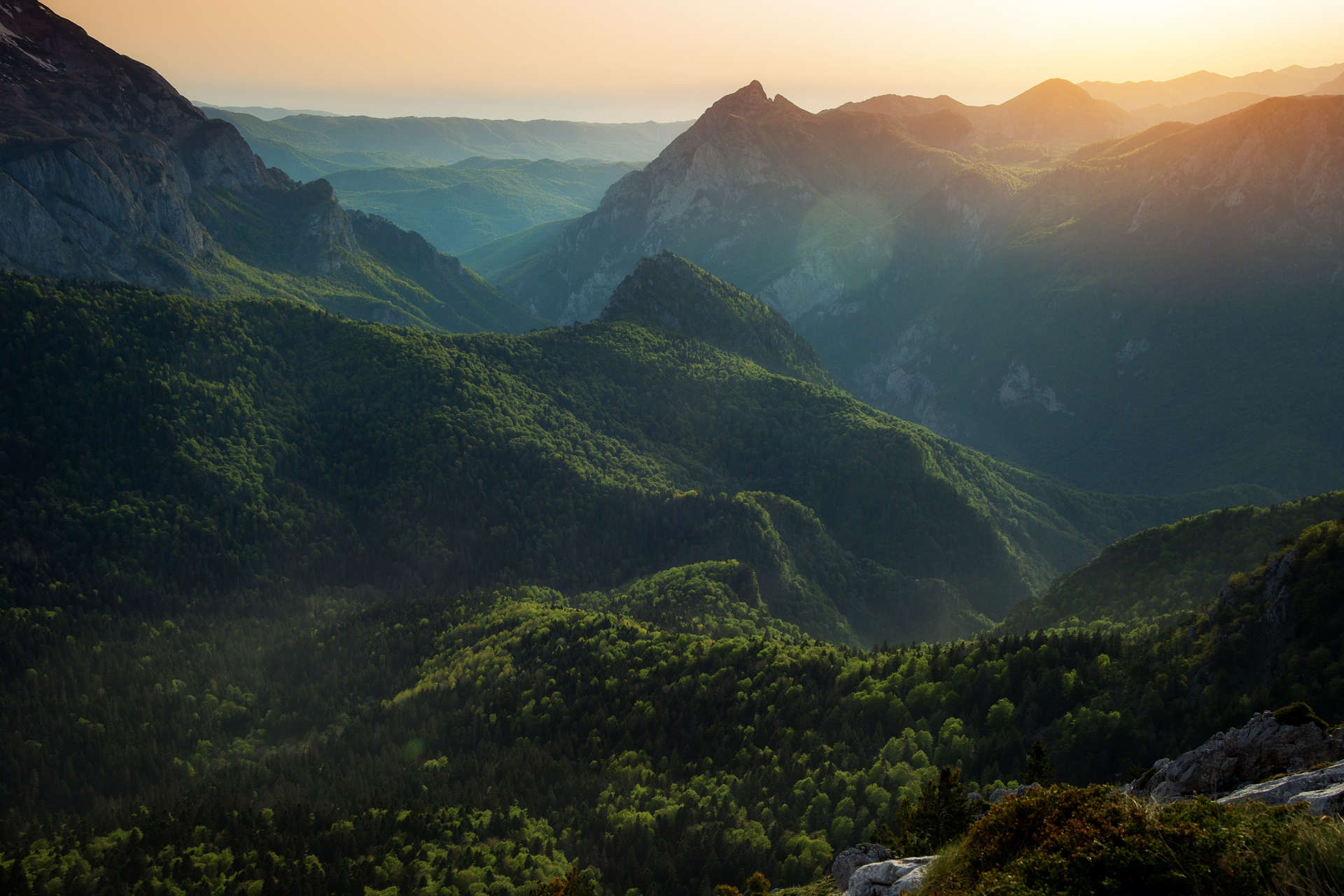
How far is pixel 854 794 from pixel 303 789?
59585 mm

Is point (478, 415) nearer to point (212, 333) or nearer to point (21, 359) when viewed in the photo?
point (212, 333)

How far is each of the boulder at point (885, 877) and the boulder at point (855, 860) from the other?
690cm

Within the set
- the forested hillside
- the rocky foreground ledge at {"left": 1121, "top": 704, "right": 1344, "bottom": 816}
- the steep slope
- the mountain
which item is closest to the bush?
the rocky foreground ledge at {"left": 1121, "top": 704, "right": 1344, "bottom": 816}

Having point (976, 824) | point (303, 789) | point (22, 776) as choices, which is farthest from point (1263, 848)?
point (22, 776)

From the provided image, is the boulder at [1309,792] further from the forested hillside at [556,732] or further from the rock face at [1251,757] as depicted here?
the forested hillside at [556,732]

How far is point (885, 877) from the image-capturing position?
31438 mm

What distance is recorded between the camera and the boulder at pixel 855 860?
39.9 meters

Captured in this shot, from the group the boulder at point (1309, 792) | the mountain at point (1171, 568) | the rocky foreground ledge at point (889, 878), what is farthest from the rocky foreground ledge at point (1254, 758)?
the mountain at point (1171, 568)

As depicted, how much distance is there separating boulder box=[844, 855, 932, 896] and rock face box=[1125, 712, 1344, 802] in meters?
11.5

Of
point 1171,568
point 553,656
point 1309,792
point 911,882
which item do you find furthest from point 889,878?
point 1171,568

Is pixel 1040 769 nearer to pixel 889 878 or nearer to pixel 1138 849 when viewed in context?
pixel 889 878

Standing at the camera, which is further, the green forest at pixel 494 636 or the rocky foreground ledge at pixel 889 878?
the green forest at pixel 494 636

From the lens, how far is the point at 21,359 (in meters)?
146

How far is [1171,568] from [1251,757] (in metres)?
89.4
